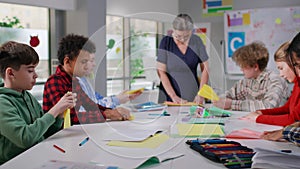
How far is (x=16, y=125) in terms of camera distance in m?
1.17

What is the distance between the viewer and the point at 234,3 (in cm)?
435

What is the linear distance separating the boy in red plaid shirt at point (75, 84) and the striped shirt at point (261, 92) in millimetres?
829

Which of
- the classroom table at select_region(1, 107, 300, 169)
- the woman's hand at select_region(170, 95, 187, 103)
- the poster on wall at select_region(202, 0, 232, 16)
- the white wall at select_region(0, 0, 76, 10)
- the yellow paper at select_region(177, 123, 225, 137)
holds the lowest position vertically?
the classroom table at select_region(1, 107, 300, 169)

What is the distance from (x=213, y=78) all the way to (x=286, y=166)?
354cm

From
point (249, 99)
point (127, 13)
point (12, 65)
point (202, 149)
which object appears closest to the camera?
point (202, 149)

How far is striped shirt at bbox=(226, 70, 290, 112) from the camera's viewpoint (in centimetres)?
208

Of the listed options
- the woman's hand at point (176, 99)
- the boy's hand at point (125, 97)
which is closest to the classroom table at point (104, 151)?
the boy's hand at point (125, 97)

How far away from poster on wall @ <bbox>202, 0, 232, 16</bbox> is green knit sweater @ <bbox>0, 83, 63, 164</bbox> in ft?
11.6

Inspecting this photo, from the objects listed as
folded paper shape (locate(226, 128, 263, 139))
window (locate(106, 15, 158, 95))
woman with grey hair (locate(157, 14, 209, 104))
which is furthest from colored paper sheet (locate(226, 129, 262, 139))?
window (locate(106, 15, 158, 95))

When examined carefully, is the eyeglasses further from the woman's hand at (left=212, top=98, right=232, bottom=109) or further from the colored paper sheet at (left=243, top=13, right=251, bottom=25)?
the colored paper sheet at (left=243, top=13, right=251, bottom=25)

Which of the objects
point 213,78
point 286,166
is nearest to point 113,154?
point 286,166

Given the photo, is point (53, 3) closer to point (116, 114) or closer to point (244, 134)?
point (116, 114)

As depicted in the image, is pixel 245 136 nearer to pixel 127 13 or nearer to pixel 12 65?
pixel 12 65

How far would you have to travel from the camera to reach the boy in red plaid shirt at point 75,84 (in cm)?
166
